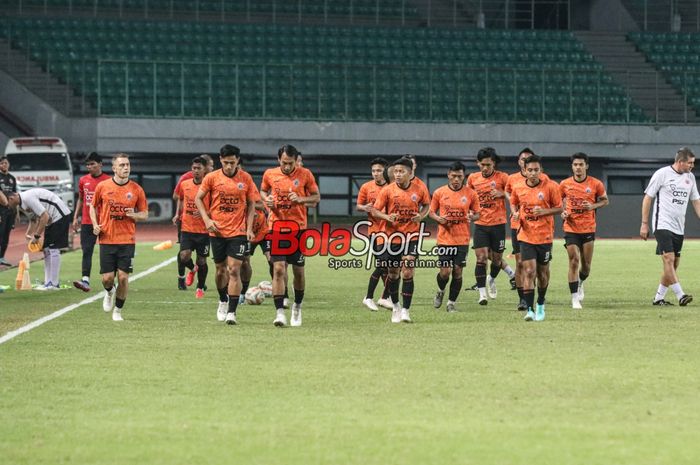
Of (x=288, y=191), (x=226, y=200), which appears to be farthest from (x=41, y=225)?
(x=288, y=191)

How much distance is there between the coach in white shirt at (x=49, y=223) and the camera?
19172 millimetres

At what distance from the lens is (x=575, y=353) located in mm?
11664

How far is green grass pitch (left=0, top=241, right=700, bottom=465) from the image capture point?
7.31m

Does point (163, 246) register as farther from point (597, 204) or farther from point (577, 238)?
point (597, 204)

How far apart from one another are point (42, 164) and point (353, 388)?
33.5 metres

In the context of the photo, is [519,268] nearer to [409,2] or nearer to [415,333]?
[415,333]

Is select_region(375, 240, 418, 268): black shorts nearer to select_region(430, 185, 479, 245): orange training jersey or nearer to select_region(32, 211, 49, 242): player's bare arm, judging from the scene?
select_region(430, 185, 479, 245): orange training jersey

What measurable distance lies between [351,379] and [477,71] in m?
36.8

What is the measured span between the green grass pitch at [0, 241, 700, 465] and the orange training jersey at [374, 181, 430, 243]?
1.20 m

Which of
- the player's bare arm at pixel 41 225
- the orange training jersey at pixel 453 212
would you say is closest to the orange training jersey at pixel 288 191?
the orange training jersey at pixel 453 212

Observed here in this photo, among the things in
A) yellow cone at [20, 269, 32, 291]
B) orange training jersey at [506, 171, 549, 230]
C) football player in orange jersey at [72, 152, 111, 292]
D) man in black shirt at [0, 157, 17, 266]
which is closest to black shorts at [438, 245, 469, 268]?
orange training jersey at [506, 171, 549, 230]

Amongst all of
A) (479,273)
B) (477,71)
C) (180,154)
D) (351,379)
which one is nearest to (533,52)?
(477,71)

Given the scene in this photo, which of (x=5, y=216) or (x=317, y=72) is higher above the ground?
(x=317, y=72)

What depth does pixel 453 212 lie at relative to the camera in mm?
16594
